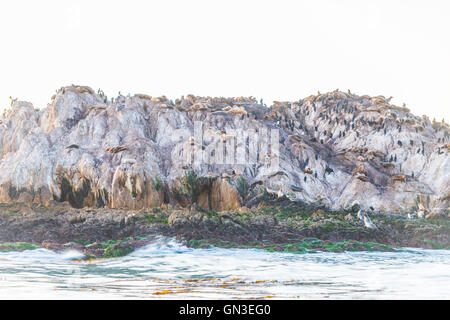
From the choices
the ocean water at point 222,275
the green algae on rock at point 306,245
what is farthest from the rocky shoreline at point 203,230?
the ocean water at point 222,275

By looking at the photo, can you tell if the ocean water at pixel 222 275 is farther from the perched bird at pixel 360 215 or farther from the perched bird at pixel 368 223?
the perched bird at pixel 360 215

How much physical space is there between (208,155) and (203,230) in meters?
7.19

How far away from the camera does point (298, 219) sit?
31.3 m

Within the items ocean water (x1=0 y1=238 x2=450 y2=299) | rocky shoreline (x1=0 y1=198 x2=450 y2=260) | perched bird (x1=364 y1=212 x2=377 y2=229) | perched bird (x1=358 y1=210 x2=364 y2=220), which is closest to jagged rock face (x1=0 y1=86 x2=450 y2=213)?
rocky shoreline (x1=0 y1=198 x2=450 y2=260)

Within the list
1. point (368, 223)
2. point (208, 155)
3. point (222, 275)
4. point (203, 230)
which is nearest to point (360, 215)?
point (368, 223)

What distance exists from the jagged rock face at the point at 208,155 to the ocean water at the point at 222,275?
22.1ft

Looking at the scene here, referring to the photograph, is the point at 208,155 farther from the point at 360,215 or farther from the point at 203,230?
the point at 360,215

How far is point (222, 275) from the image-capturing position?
22.2 meters

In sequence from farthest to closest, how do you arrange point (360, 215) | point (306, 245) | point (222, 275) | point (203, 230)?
point (360, 215) → point (203, 230) → point (306, 245) → point (222, 275)

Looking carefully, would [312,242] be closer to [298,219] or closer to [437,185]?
[298,219]

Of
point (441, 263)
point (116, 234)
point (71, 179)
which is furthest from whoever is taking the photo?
point (71, 179)
